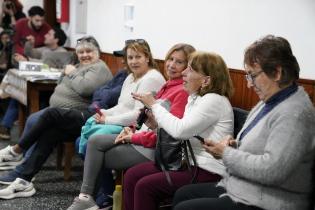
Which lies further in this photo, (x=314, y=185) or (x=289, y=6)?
(x=289, y=6)

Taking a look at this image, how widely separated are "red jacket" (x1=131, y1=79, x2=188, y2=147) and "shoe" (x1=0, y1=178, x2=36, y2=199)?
1.01m

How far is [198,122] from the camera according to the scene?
218cm

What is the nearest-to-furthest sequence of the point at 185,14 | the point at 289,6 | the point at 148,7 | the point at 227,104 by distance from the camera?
the point at 227,104 < the point at 289,6 < the point at 185,14 < the point at 148,7

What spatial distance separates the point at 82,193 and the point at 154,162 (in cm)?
59

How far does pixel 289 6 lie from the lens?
2.45m

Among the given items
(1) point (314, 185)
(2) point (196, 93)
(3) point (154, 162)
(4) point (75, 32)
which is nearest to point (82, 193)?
(3) point (154, 162)

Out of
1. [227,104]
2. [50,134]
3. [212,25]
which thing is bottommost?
[50,134]

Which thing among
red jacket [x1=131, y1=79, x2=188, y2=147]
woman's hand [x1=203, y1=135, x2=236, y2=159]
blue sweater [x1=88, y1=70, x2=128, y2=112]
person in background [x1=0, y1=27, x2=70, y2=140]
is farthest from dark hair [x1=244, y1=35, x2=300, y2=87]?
person in background [x1=0, y1=27, x2=70, y2=140]

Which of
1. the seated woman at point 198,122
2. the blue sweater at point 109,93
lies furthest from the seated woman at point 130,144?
the blue sweater at point 109,93

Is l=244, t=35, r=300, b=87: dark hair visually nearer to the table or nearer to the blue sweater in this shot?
the blue sweater

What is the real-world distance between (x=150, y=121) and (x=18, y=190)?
1.19 m

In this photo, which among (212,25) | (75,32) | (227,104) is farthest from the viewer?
(75,32)

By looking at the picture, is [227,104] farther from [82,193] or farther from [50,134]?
[50,134]

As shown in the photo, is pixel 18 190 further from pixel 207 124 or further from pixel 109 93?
pixel 207 124
